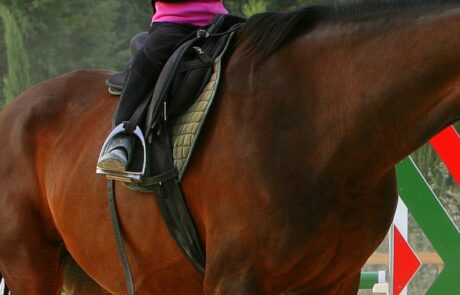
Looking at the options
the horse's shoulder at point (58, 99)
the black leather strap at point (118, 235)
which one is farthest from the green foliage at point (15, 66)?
the black leather strap at point (118, 235)

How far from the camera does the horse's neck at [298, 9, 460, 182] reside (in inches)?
134

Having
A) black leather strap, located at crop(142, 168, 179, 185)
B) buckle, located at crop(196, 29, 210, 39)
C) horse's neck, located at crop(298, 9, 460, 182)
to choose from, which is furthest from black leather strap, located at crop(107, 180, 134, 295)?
horse's neck, located at crop(298, 9, 460, 182)

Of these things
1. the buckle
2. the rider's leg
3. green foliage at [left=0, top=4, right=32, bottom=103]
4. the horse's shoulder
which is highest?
the buckle

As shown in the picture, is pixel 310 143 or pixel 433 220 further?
pixel 433 220

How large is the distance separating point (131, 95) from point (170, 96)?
24cm

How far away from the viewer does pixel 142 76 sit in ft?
13.7

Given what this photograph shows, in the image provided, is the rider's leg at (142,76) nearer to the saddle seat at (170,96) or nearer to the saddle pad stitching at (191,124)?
the saddle seat at (170,96)

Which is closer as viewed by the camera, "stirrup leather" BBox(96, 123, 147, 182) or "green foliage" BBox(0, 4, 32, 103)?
"stirrup leather" BBox(96, 123, 147, 182)

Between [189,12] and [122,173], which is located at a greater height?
[189,12]

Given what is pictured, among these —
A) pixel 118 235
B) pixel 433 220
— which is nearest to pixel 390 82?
pixel 118 235

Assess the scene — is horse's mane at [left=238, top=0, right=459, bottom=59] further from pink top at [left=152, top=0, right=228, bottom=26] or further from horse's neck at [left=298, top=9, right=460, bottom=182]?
pink top at [left=152, top=0, right=228, bottom=26]

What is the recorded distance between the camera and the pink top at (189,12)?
4316mm

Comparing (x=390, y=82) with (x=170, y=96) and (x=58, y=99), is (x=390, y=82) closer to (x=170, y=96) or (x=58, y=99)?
(x=170, y=96)

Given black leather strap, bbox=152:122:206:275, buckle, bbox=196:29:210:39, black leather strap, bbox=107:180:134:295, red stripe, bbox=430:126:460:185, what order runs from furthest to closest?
red stripe, bbox=430:126:460:185 < black leather strap, bbox=107:180:134:295 < buckle, bbox=196:29:210:39 < black leather strap, bbox=152:122:206:275
